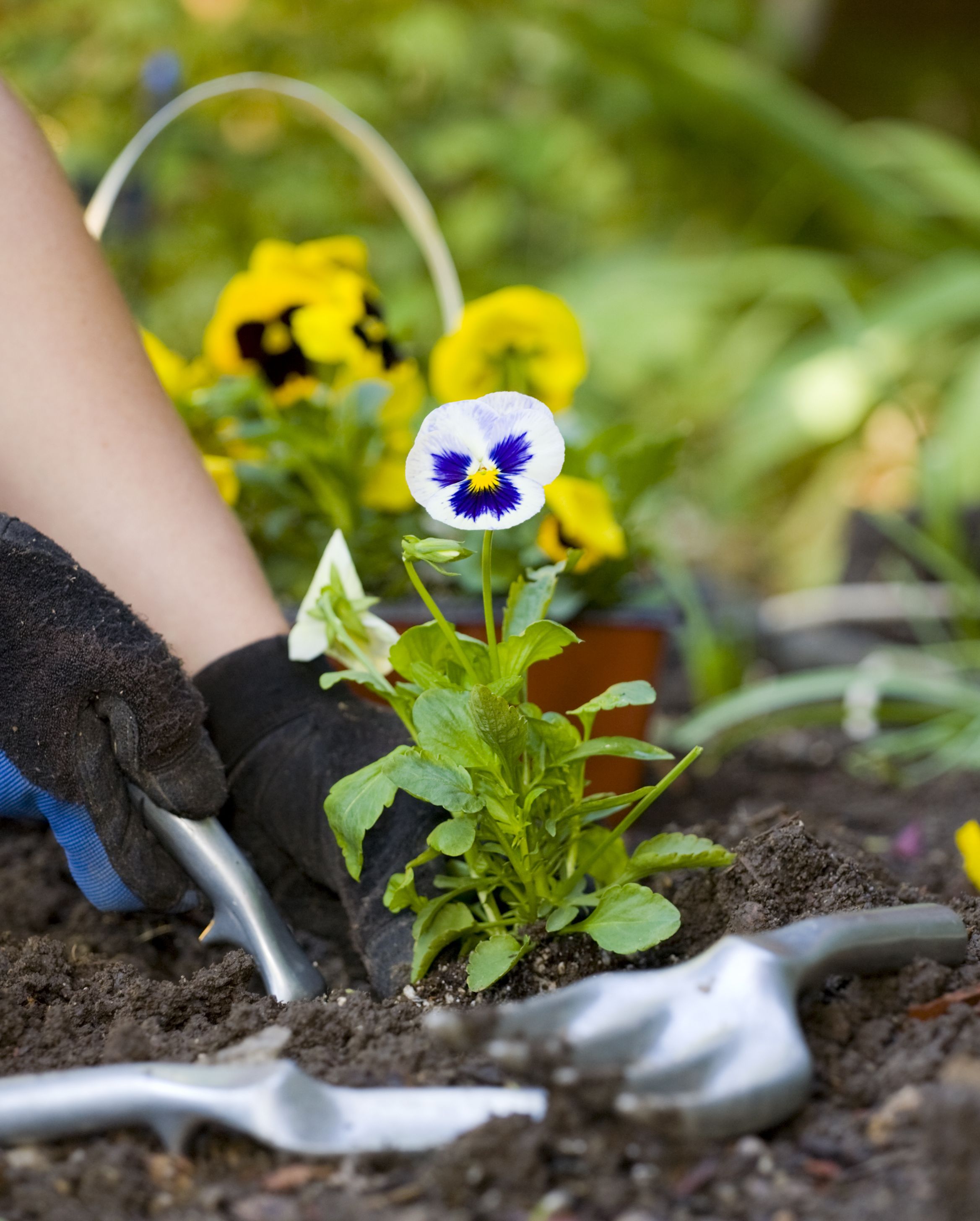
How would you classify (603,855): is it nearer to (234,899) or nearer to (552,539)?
(234,899)

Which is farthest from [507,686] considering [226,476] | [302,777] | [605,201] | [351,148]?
[605,201]

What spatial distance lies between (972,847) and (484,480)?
46 cm

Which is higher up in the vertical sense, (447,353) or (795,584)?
→ (447,353)

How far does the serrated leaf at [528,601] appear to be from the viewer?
0.68 meters

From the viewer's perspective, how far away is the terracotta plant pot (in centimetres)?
100

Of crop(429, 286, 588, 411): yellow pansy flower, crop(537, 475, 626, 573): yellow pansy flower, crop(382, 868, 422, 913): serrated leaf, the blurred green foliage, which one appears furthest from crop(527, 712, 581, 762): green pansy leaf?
the blurred green foliage

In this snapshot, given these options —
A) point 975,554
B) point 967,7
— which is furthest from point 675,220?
point 975,554

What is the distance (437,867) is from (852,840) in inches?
15.6

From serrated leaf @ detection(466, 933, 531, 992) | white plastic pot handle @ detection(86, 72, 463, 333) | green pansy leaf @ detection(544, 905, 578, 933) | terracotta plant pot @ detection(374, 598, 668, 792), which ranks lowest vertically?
terracotta plant pot @ detection(374, 598, 668, 792)

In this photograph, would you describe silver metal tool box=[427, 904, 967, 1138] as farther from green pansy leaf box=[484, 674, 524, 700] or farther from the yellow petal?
the yellow petal

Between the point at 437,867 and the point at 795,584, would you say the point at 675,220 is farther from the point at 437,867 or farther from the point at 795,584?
the point at 437,867

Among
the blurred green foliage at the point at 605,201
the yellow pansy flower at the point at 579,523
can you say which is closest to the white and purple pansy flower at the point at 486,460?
the yellow pansy flower at the point at 579,523

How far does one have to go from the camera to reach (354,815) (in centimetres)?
63

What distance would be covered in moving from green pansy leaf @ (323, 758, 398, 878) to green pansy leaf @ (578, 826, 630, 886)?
145mm
